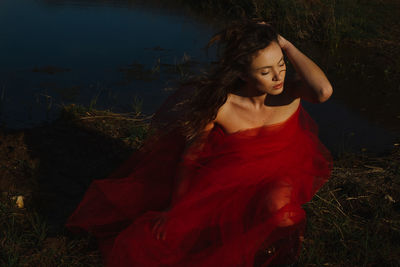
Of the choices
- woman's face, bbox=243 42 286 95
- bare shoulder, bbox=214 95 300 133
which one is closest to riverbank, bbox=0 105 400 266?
bare shoulder, bbox=214 95 300 133

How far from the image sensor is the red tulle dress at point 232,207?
7.27 feet

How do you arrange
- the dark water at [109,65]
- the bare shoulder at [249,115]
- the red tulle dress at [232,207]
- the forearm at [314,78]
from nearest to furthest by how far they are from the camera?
the red tulle dress at [232,207] < the forearm at [314,78] < the bare shoulder at [249,115] < the dark water at [109,65]

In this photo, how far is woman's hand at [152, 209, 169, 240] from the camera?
2.34m

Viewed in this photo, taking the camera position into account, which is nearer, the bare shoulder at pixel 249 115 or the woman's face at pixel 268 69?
the woman's face at pixel 268 69

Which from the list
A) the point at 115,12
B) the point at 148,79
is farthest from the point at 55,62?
the point at 115,12

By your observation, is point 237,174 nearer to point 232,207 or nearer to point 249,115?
point 232,207

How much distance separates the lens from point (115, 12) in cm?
803

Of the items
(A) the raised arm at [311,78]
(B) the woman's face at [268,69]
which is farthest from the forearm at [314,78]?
(B) the woman's face at [268,69]

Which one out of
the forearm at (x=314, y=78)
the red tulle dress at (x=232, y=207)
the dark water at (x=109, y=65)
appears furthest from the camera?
the dark water at (x=109, y=65)

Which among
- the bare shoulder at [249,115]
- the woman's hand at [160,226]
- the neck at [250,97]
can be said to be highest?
the neck at [250,97]

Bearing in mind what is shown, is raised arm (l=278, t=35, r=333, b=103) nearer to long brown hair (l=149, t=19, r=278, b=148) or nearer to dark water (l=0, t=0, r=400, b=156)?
long brown hair (l=149, t=19, r=278, b=148)

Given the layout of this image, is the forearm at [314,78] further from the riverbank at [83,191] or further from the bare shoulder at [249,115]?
the riverbank at [83,191]

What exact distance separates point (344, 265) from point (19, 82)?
4.01m

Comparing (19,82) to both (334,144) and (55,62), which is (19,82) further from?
(334,144)
